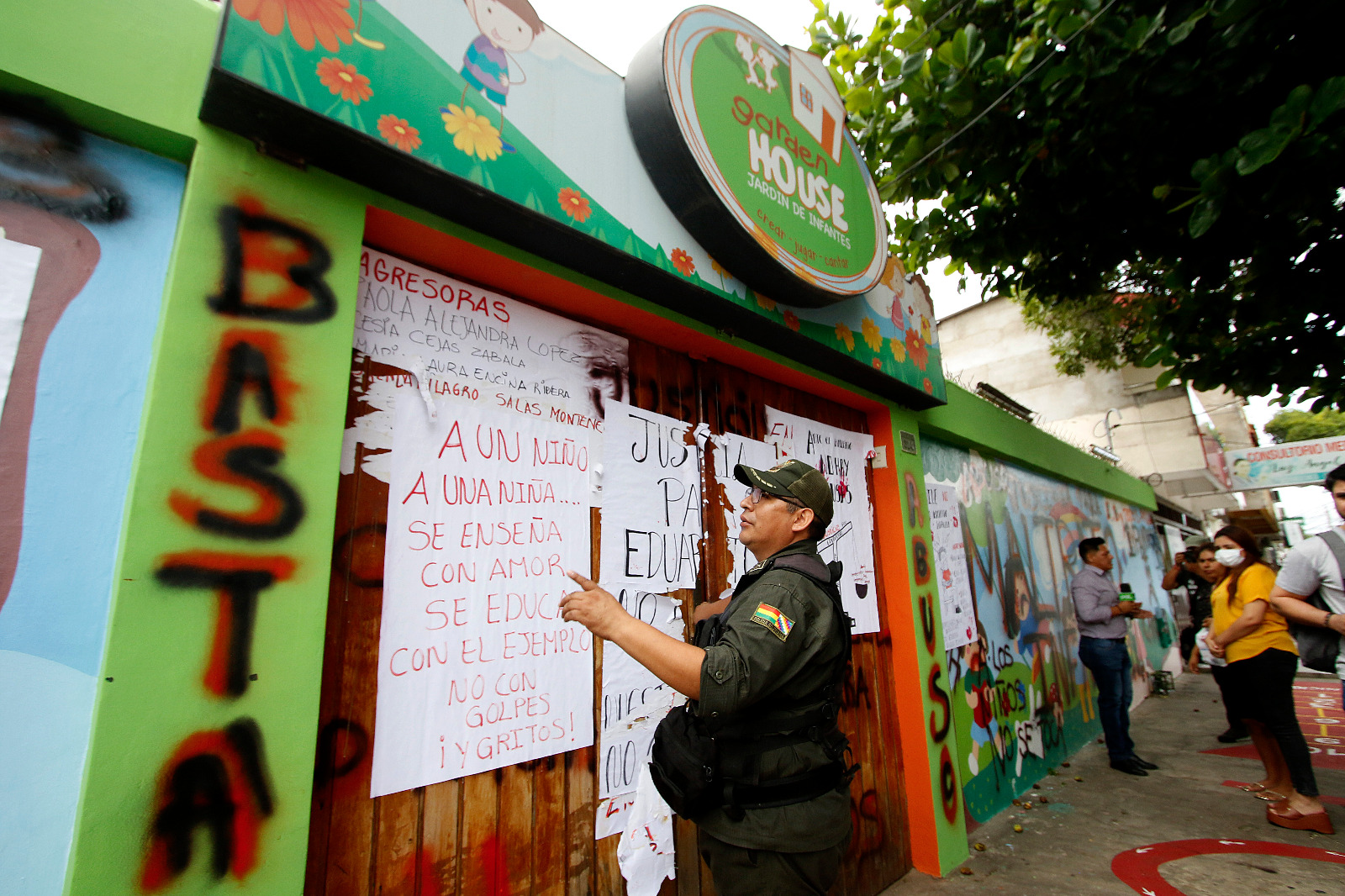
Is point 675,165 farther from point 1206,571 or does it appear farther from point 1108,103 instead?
point 1206,571

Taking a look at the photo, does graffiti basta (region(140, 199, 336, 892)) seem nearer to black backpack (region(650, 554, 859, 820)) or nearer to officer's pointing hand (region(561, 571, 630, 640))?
officer's pointing hand (region(561, 571, 630, 640))

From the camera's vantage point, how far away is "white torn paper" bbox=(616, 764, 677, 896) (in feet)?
7.21

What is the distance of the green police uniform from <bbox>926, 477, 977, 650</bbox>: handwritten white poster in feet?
8.92

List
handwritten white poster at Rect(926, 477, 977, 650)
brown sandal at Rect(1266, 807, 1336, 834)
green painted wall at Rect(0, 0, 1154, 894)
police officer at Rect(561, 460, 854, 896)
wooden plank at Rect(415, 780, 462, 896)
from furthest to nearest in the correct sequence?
handwritten white poster at Rect(926, 477, 977, 650), brown sandal at Rect(1266, 807, 1336, 834), wooden plank at Rect(415, 780, 462, 896), police officer at Rect(561, 460, 854, 896), green painted wall at Rect(0, 0, 1154, 894)

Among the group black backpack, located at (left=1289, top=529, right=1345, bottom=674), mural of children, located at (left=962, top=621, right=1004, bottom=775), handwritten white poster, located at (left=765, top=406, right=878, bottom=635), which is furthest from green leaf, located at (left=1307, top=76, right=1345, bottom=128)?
mural of children, located at (left=962, top=621, right=1004, bottom=775)

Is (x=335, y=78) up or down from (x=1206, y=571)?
up

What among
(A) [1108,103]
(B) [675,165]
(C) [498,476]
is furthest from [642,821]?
(A) [1108,103]

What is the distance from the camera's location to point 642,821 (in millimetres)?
2258

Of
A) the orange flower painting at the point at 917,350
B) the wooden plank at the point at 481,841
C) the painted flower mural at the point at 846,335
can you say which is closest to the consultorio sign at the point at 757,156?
the painted flower mural at the point at 846,335

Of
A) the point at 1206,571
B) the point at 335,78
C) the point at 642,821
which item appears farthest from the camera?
the point at 1206,571

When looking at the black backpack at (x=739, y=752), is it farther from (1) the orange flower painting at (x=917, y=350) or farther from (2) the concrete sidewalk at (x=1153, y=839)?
(1) the orange flower painting at (x=917, y=350)

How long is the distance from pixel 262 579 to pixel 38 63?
1273 millimetres

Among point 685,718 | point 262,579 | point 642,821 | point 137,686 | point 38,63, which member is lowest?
point 642,821

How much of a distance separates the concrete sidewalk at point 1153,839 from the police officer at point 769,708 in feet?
7.48
